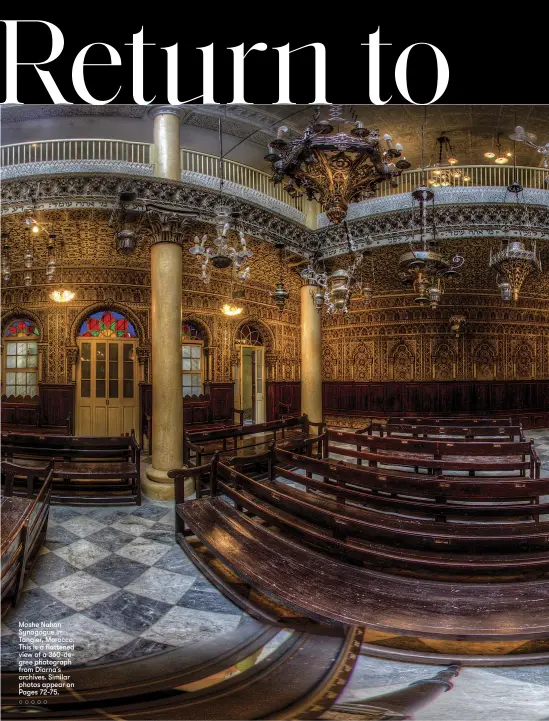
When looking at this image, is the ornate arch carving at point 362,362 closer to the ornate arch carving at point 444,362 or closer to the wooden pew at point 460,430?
the ornate arch carving at point 444,362

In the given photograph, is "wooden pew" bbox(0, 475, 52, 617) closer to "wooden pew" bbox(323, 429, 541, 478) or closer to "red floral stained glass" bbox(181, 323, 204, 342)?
"wooden pew" bbox(323, 429, 541, 478)

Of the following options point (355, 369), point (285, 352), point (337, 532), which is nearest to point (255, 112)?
point (285, 352)

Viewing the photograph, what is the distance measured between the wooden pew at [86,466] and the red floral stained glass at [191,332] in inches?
207

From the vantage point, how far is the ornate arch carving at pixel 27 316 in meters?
10.7

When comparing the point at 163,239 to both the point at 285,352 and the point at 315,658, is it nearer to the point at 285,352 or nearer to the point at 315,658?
the point at 315,658

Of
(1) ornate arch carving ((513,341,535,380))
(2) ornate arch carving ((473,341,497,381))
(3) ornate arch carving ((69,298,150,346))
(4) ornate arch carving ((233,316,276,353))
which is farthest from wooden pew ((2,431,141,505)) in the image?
(1) ornate arch carving ((513,341,535,380))

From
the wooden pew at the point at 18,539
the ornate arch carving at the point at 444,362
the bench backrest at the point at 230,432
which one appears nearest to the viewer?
the wooden pew at the point at 18,539

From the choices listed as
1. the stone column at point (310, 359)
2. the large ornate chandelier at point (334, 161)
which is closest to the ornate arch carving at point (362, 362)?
the stone column at point (310, 359)

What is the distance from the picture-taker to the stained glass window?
12.6 metres

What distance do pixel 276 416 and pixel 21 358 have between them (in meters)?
7.88

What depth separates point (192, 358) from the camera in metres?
11.5

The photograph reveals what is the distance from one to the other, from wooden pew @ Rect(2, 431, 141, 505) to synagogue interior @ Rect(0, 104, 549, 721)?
0.06m

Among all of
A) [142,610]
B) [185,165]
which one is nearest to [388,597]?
[142,610]

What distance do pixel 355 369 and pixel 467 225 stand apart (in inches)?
252
